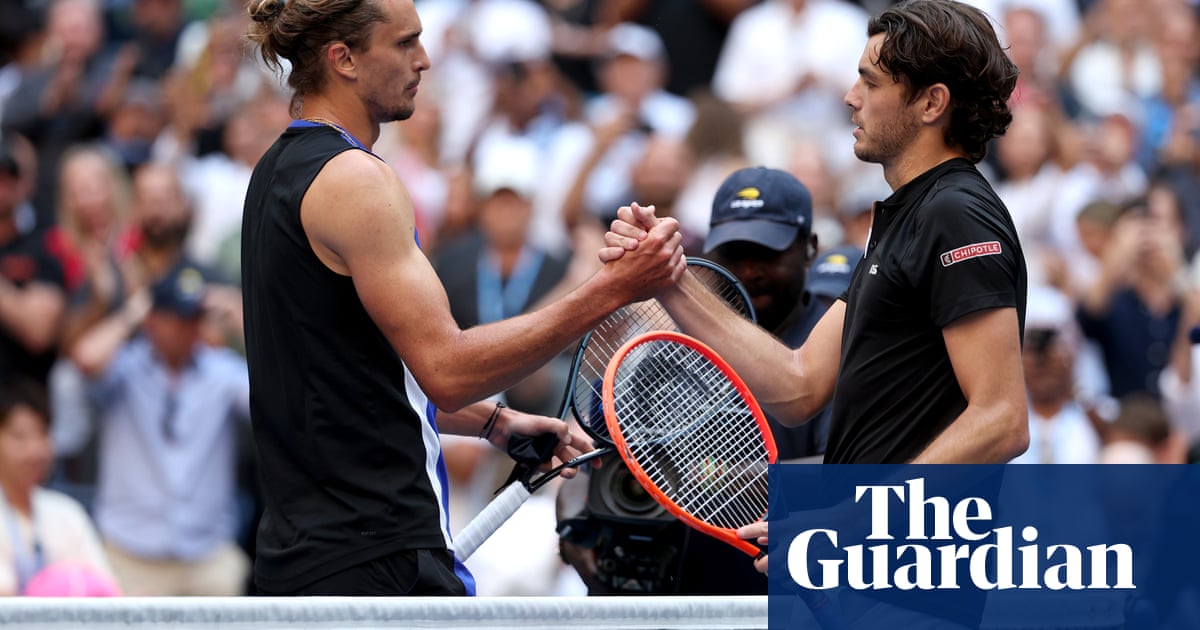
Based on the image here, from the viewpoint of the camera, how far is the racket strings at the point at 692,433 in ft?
11.8

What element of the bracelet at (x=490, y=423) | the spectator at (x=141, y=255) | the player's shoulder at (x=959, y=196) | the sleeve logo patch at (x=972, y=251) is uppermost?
the player's shoulder at (x=959, y=196)

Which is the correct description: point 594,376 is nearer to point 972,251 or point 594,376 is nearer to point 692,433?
point 692,433

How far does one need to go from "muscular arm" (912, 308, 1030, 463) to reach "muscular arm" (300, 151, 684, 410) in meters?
0.78

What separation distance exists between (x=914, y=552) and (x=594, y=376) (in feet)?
3.23

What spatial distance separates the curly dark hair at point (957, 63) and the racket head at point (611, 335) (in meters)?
0.75

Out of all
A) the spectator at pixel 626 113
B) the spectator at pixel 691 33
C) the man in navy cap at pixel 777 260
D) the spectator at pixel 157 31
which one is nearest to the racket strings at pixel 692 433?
the man in navy cap at pixel 777 260

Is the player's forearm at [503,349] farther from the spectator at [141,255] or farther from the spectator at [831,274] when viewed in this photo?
the spectator at [141,255]

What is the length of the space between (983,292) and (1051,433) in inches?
154

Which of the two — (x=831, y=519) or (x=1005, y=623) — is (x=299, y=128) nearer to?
(x=831, y=519)

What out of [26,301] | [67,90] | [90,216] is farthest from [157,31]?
[26,301]

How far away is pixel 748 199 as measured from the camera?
15.7ft

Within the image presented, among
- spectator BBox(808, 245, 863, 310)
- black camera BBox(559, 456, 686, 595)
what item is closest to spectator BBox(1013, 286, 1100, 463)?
spectator BBox(808, 245, 863, 310)

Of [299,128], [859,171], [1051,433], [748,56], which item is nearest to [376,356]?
[299,128]

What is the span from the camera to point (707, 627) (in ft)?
9.95
